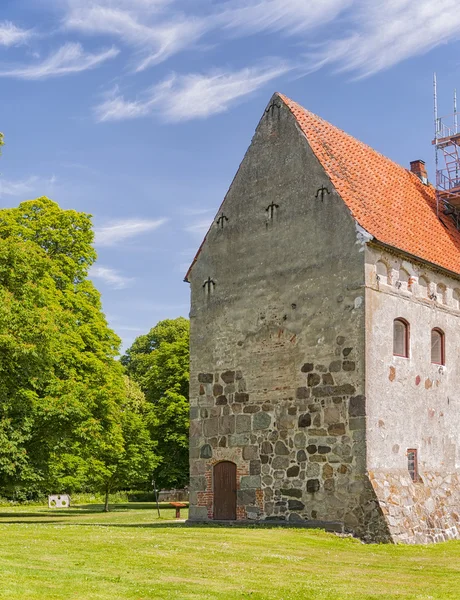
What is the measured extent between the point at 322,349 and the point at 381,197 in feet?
18.1

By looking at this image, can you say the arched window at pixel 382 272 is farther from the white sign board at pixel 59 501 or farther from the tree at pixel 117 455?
the white sign board at pixel 59 501

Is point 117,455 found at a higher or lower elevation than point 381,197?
lower

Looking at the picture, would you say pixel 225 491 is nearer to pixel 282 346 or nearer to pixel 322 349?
pixel 282 346

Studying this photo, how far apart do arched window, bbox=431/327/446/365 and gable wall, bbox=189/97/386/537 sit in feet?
11.5

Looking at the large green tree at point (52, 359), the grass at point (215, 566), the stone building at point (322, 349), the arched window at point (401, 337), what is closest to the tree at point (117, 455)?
the large green tree at point (52, 359)

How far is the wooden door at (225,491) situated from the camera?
22.2m

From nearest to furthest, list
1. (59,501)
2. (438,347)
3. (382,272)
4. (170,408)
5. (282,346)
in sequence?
(382,272)
(282,346)
(438,347)
(170,408)
(59,501)

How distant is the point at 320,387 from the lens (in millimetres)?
20703

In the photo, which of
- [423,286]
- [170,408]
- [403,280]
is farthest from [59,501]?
[403,280]

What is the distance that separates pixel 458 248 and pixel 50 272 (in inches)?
610

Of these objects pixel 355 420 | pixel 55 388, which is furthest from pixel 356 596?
pixel 55 388

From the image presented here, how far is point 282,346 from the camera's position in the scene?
21812 millimetres

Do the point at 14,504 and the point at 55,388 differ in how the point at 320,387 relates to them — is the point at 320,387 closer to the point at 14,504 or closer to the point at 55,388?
the point at 55,388

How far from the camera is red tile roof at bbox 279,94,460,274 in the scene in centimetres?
2186
